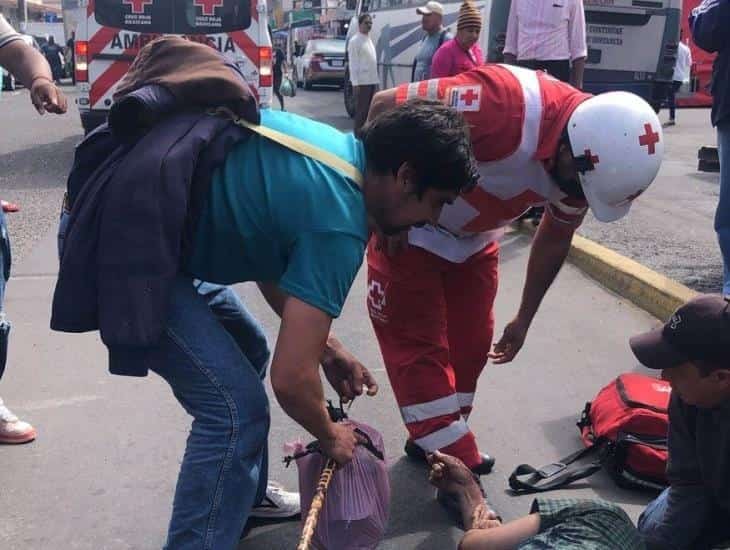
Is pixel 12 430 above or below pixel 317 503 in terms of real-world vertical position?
below

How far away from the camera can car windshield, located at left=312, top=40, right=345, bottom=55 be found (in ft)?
78.7

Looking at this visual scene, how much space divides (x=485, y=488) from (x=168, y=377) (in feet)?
4.63

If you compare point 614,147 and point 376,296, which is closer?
point 614,147

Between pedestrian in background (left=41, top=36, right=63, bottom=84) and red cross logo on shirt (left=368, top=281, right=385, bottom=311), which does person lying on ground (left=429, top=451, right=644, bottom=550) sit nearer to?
red cross logo on shirt (left=368, top=281, right=385, bottom=311)

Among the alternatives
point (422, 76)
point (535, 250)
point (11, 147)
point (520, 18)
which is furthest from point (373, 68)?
point (535, 250)

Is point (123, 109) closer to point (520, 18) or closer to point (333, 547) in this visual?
point (333, 547)

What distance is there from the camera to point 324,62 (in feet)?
79.3

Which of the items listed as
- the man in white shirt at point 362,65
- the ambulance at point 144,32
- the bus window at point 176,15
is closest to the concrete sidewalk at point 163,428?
the ambulance at point 144,32

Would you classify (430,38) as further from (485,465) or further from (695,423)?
(695,423)

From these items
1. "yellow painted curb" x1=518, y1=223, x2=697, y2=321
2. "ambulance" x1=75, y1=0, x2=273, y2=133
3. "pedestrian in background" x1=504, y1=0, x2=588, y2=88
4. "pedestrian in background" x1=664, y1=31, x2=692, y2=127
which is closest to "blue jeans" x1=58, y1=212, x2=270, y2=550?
"yellow painted curb" x1=518, y1=223, x2=697, y2=321

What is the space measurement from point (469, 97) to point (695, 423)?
106 cm

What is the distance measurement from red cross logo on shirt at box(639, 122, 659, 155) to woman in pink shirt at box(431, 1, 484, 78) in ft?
16.5

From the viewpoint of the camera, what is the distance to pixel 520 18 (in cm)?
706

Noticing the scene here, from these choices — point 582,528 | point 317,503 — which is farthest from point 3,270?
point 582,528
